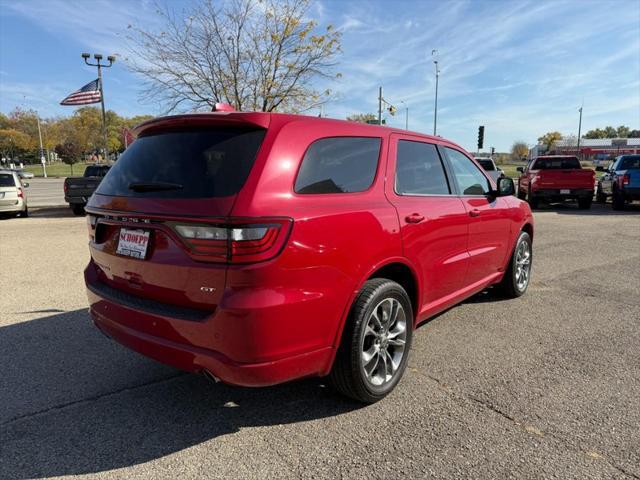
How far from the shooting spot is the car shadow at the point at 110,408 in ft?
8.11

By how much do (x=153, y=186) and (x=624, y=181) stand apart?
17.0 metres

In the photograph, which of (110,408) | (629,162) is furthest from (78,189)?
(629,162)

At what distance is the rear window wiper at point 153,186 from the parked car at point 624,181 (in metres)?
16.9

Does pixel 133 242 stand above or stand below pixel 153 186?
below

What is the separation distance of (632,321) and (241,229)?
4.33m

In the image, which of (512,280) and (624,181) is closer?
(512,280)

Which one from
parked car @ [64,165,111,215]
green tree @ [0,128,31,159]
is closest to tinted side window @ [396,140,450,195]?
parked car @ [64,165,111,215]

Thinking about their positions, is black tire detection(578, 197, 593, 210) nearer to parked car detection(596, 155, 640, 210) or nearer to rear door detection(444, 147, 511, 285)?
parked car detection(596, 155, 640, 210)

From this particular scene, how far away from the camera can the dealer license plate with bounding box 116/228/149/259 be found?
8.54 ft

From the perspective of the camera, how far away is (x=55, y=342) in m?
4.00

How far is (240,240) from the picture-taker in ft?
7.39

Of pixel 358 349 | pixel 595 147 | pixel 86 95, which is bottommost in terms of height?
pixel 358 349

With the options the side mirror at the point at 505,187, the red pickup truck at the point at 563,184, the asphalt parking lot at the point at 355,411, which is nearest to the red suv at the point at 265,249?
the asphalt parking lot at the point at 355,411

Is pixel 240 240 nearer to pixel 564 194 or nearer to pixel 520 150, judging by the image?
pixel 564 194
